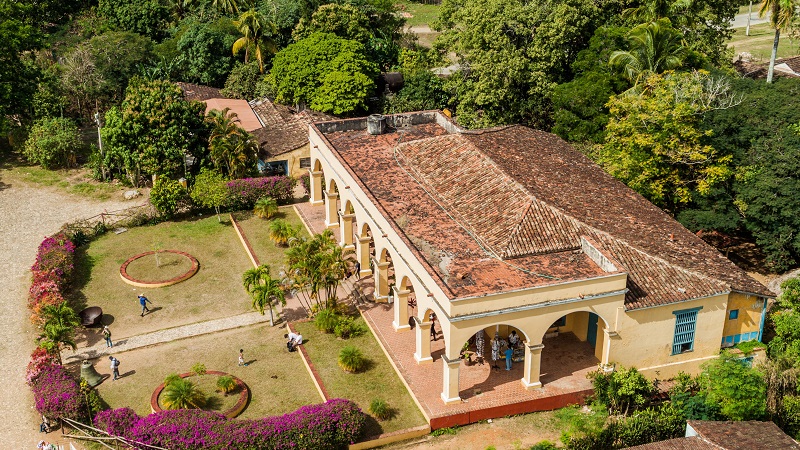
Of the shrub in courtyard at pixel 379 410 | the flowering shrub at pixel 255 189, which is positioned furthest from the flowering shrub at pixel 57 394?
the flowering shrub at pixel 255 189

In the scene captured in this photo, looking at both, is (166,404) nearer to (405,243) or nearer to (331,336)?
(331,336)

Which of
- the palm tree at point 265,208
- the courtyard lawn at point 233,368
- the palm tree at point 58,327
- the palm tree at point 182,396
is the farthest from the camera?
the palm tree at point 265,208

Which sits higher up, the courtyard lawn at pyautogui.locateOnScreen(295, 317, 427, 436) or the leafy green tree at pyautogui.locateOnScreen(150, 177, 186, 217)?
the leafy green tree at pyautogui.locateOnScreen(150, 177, 186, 217)

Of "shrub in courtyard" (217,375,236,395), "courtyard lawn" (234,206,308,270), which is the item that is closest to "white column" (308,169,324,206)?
"courtyard lawn" (234,206,308,270)

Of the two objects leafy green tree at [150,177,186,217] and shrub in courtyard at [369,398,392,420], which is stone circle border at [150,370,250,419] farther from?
leafy green tree at [150,177,186,217]

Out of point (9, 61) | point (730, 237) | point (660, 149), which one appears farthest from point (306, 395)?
point (9, 61)

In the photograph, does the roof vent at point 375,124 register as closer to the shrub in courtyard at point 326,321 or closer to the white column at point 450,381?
the shrub in courtyard at point 326,321

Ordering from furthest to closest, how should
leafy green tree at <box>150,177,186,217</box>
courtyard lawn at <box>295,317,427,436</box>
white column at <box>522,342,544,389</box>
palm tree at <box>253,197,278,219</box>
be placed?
1. palm tree at <box>253,197,278,219</box>
2. leafy green tree at <box>150,177,186,217</box>
3. white column at <box>522,342,544,389</box>
4. courtyard lawn at <box>295,317,427,436</box>
